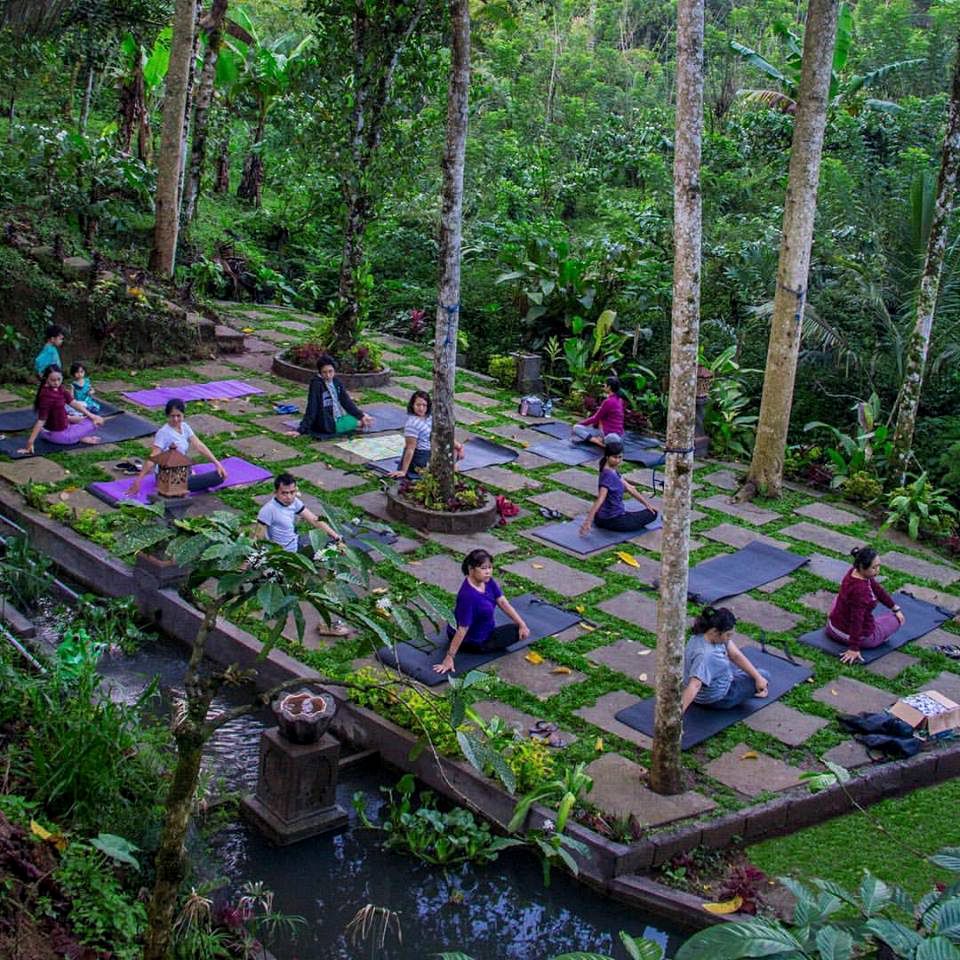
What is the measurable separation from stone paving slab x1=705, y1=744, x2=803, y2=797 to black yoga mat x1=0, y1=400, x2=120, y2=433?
814 cm

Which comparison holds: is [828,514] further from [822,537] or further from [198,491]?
[198,491]

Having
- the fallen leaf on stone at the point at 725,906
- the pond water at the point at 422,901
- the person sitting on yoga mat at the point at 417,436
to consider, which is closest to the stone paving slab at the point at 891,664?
the fallen leaf on stone at the point at 725,906

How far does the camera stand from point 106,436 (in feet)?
39.4

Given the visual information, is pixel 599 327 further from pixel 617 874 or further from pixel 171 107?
pixel 617 874

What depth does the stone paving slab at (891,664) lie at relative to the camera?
890 cm

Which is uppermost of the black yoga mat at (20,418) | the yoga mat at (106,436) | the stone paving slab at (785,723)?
the black yoga mat at (20,418)

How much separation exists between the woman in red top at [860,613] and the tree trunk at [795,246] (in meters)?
3.28

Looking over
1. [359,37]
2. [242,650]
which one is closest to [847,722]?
[242,650]

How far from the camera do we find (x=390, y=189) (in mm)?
14117

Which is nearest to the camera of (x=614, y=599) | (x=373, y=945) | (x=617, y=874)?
(x=373, y=945)

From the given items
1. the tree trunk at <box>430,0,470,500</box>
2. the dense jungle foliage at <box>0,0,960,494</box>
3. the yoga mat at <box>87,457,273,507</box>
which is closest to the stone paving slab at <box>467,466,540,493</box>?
the tree trunk at <box>430,0,470,500</box>

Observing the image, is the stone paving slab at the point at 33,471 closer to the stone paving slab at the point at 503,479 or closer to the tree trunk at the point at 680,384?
the stone paving slab at the point at 503,479

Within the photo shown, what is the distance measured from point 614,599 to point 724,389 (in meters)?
5.25

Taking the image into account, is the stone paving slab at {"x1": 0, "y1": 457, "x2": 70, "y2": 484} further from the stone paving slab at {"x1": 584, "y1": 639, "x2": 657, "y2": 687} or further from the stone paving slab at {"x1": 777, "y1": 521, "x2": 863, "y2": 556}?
the stone paving slab at {"x1": 777, "y1": 521, "x2": 863, "y2": 556}
